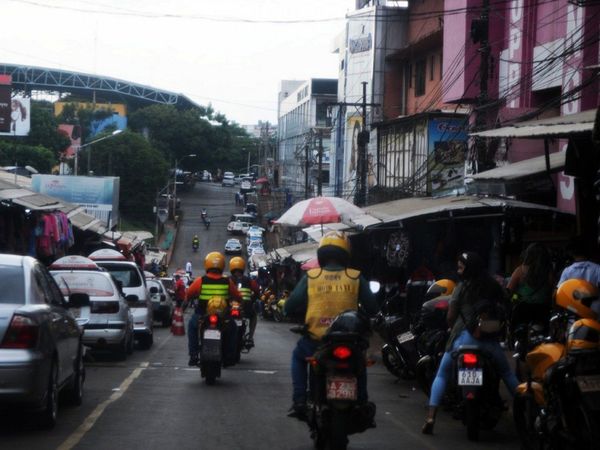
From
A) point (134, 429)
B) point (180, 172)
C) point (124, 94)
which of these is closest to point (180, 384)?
point (134, 429)

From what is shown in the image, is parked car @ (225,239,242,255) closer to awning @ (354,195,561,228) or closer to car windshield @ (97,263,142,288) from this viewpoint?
car windshield @ (97,263,142,288)

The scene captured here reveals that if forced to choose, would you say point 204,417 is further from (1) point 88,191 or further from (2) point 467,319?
(1) point 88,191

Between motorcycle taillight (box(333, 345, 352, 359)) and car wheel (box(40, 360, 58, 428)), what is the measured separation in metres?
2.92

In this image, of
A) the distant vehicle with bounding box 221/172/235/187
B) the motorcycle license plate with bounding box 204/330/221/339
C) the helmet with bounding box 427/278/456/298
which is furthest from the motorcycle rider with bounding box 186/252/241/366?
the distant vehicle with bounding box 221/172/235/187

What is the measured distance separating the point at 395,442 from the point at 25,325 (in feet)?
11.5

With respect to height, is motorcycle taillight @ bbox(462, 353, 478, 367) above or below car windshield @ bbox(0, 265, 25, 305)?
below

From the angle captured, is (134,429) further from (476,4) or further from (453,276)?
(476,4)

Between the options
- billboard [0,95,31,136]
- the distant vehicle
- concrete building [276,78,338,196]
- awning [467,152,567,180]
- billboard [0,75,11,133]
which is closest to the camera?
awning [467,152,567,180]

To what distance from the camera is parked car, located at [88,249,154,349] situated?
21.5 metres

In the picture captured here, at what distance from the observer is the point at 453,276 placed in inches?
779

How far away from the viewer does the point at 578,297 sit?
7.86 metres

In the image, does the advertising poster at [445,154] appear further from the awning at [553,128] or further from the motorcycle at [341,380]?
the motorcycle at [341,380]

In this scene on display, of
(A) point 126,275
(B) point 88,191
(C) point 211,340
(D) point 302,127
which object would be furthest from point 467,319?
(D) point 302,127

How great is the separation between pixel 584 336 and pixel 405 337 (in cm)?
658
